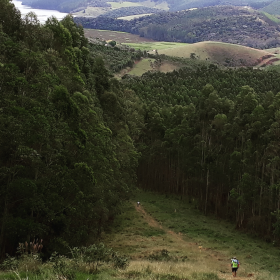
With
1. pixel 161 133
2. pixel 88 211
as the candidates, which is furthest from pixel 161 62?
pixel 88 211

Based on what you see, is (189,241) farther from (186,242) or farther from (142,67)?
(142,67)

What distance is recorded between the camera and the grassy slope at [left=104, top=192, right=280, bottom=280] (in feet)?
103

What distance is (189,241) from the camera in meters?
42.1

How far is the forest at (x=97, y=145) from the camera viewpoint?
21.2 meters

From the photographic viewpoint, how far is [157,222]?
5069 centimetres

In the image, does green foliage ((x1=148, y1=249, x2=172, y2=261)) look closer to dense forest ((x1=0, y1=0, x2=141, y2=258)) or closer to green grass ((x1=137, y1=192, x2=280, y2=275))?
dense forest ((x1=0, y1=0, x2=141, y2=258))

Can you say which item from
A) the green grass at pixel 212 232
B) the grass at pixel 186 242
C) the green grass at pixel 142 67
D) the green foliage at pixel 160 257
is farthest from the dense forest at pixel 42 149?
the green grass at pixel 142 67

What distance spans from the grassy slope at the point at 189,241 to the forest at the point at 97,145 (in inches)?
105

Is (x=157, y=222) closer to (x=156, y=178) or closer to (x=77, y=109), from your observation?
(x=156, y=178)

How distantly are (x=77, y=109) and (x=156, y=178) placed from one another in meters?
48.6

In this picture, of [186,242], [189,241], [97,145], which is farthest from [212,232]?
[97,145]

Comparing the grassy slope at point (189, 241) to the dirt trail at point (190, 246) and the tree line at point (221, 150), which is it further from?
the tree line at point (221, 150)

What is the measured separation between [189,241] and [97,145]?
65.6 ft

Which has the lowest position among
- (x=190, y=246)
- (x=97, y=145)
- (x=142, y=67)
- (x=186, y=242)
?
(x=186, y=242)
